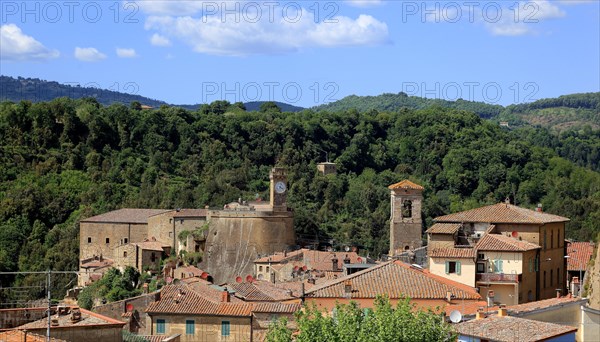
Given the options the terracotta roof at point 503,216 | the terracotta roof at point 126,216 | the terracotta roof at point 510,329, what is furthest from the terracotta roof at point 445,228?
the terracotta roof at point 126,216

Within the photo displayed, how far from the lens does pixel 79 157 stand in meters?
90.2

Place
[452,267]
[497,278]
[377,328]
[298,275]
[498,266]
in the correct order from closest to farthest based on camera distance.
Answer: [377,328] < [497,278] < [498,266] < [452,267] < [298,275]

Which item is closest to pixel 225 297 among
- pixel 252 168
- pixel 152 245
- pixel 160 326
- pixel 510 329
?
pixel 160 326

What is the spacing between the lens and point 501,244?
3728 centimetres

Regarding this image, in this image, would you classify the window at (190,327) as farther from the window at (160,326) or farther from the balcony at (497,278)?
the balcony at (497,278)

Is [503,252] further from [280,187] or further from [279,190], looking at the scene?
[279,190]

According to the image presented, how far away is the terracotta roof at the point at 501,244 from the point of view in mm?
36906

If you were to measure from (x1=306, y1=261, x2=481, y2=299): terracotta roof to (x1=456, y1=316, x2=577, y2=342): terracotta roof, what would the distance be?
7.34 meters

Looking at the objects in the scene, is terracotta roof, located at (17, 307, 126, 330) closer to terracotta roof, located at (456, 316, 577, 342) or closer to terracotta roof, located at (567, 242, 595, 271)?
terracotta roof, located at (456, 316, 577, 342)

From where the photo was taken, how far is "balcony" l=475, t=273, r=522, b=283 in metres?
36.5

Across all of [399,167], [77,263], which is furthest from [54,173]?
[399,167]

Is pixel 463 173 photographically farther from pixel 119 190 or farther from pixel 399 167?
pixel 119 190

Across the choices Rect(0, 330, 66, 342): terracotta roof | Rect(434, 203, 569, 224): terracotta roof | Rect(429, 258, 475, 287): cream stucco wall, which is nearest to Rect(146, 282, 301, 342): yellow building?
Rect(429, 258, 475, 287): cream stucco wall

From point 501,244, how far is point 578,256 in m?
7.20
